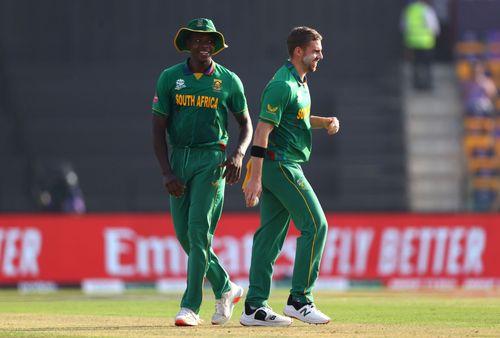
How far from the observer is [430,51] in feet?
94.7

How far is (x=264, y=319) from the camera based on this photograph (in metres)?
9.73

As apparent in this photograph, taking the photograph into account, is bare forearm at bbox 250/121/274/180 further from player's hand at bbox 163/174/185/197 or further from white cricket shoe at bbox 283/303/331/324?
white cricket shoe at bbox 283/303/331/324

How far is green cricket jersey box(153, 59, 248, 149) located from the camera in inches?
379

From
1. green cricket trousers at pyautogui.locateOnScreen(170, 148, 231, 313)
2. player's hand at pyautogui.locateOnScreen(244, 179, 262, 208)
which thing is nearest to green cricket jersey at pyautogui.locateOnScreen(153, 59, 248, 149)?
green cricket trousers at pyautogui.locateOnScreen(170, 148, 231, 313)

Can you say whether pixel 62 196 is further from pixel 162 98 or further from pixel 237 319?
pixel 162 98

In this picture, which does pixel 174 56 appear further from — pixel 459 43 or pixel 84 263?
pixel 84 263

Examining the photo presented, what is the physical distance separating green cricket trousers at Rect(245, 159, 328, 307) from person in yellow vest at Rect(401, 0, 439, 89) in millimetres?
18861

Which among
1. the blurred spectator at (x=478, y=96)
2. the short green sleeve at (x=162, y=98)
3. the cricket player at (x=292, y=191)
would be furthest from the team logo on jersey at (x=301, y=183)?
the blurred spectator at (x=478, y=96)

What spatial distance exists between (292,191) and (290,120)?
20.3 inches

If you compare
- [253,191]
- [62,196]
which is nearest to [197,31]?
[253,191]

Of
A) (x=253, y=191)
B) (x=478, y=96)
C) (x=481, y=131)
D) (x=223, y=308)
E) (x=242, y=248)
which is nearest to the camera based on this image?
(x=253, y=191)

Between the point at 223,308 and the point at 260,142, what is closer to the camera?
the point at 260,142

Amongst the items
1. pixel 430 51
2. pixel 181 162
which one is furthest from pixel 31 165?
pixel 181 162

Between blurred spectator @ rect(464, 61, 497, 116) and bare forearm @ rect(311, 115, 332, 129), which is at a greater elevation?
bare forearm @ rect(311, 115, 332, 129)
